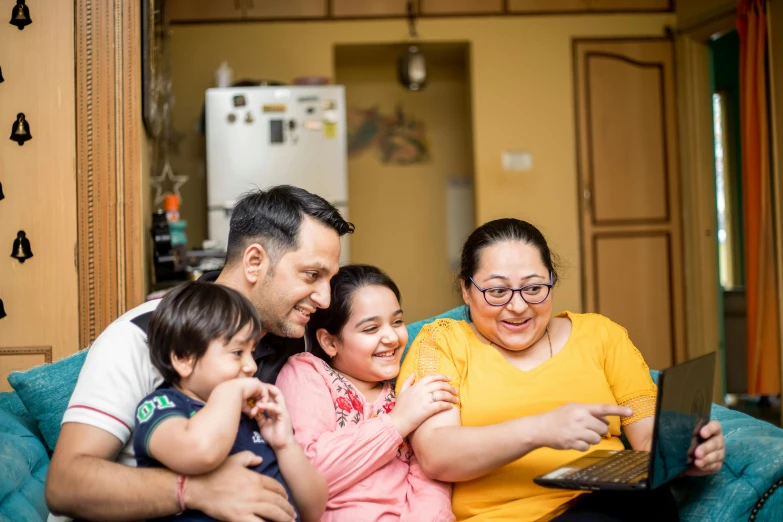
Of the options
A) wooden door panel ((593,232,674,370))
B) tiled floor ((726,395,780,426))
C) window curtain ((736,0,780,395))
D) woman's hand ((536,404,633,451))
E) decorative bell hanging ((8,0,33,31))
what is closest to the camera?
woman's hand ((536,404,633,451))

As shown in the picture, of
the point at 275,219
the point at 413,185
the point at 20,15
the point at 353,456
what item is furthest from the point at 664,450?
the point at 413,185

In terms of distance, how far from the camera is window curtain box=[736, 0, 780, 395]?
450cm

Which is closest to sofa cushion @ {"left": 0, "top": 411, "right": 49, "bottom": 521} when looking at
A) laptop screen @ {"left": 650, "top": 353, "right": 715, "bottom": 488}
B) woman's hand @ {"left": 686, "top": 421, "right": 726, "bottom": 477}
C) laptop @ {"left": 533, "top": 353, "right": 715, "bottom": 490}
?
laptop @ {"left": 533, "top": 353, "right": 715, "bottom": 490}

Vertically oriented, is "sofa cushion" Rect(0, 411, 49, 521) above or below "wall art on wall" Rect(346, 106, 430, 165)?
below

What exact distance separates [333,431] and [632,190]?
442 centimetres

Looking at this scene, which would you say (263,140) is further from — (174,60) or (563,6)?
(563,6)

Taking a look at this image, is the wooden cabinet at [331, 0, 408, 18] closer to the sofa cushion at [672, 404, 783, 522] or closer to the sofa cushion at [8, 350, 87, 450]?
the sofa cushion at [8, 350, 87, 450]

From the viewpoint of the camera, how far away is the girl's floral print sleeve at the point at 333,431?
4.95 feet

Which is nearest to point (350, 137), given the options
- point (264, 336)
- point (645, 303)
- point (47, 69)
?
point (645, 303)

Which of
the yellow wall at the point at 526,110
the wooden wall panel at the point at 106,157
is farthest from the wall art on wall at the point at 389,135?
the wooden wall panel at the point at 106,157

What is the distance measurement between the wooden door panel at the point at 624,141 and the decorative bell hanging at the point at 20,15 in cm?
383

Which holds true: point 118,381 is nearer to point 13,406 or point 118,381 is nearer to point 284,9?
point 13,406

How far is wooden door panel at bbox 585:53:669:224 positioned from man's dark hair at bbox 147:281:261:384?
14.7 ft

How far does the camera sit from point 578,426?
136 centimetres
